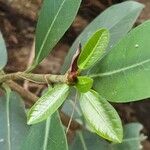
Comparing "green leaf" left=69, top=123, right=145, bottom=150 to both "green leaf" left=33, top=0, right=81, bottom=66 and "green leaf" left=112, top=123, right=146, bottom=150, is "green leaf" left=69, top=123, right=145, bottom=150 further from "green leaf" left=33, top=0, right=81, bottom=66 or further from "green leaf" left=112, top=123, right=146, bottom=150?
"green leaf" left=33, top=0, right=81, bottom=66

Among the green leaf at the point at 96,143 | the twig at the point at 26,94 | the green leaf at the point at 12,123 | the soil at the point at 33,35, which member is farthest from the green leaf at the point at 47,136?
the soil at the point at 33,35

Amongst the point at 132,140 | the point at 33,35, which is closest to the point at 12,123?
the point at 132,140

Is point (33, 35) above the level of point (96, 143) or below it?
above

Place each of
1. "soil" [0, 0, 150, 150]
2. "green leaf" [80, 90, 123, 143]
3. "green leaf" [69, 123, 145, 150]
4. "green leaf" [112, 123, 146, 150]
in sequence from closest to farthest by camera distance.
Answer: "green leaf" [80, 90, 123, 143] → "green leaf" [69, 123, 145, 150] → "green leaf" [112, 123, 146, 150] → "soil" [0, 0, 150, 150]

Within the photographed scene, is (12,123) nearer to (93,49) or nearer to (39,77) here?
(39,77)

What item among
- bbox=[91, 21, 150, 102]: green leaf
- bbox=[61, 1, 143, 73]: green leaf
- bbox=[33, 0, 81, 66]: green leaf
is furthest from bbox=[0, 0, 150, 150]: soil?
bbox=[91, 21, 150, 102]: green leaf

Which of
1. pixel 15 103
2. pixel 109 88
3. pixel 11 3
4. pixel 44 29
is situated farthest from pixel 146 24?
pixel 11 3

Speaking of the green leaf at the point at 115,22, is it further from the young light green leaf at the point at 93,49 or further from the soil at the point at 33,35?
the soil at the point at 33,35
